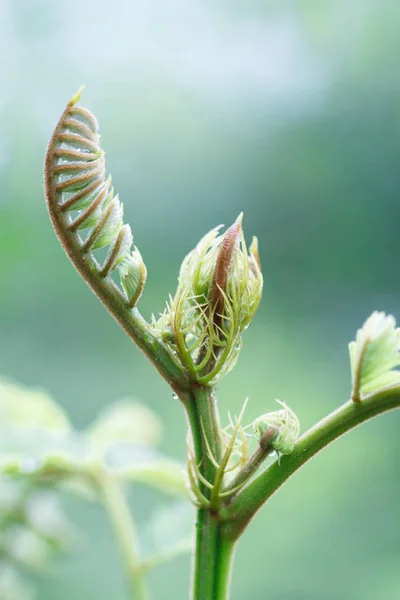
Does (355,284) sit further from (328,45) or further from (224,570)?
(224,570)

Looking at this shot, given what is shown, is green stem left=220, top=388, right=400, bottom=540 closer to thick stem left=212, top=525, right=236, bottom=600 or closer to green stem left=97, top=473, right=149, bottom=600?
thick stem left=212, top=525, right=236, bottom=600

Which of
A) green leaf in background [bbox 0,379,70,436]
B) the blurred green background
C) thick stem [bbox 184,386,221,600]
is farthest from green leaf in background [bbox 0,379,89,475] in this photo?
the blurred green background

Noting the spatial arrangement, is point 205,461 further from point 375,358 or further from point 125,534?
point 125,534

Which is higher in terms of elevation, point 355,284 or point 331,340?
point 355,284

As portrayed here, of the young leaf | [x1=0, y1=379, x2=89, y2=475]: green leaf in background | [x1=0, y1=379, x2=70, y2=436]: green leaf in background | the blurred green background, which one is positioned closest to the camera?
the young leaf

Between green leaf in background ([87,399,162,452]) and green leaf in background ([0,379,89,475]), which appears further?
green leaf in background ([87,399,162,452])

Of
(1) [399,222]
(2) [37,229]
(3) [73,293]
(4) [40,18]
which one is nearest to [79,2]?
(4) [40,18]

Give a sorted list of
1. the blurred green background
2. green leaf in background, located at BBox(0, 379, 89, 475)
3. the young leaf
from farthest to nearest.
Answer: the blurred green background → green leaf in background, located at BBox(0, 379, 89, 475) → the young leaf

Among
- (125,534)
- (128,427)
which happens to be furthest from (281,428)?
(128,427)
